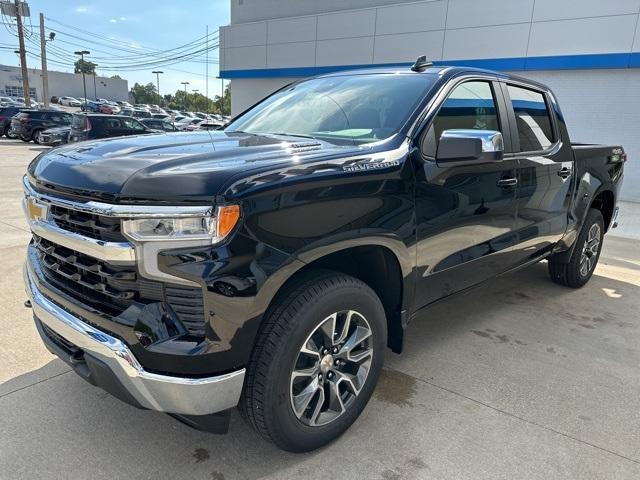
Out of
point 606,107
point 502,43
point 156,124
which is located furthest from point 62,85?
point 606,107

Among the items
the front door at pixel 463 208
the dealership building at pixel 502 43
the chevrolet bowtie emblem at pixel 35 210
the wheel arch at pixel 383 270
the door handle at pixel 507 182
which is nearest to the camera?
the chevrolet bowtie emblem at pixel 35 210

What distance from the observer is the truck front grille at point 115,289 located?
6.15ft

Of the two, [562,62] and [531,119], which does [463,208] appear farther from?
[562,62]

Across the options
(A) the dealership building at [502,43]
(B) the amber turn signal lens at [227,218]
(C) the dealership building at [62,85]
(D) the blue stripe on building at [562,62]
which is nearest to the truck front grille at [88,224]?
(B) the amber turn signal lens at [227,218]

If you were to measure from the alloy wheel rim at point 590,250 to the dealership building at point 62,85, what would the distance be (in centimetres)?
8790

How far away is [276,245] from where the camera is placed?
6.49ft

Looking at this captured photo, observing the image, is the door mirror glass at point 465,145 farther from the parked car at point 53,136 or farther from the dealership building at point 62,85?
the dealership building at point 62,85

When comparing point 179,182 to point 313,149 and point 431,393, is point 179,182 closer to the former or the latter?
point 313,149

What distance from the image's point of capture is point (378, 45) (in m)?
16.9

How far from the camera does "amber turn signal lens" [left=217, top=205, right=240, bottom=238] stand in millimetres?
1828

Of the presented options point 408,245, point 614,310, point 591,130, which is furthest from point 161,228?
point 591,130

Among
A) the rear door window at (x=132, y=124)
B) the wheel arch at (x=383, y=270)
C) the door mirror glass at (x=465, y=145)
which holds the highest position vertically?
the door mirror glass at (x=465, y=145)

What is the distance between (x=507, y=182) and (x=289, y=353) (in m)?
2.01

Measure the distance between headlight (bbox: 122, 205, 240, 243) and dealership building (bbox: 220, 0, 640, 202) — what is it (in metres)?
13.5
